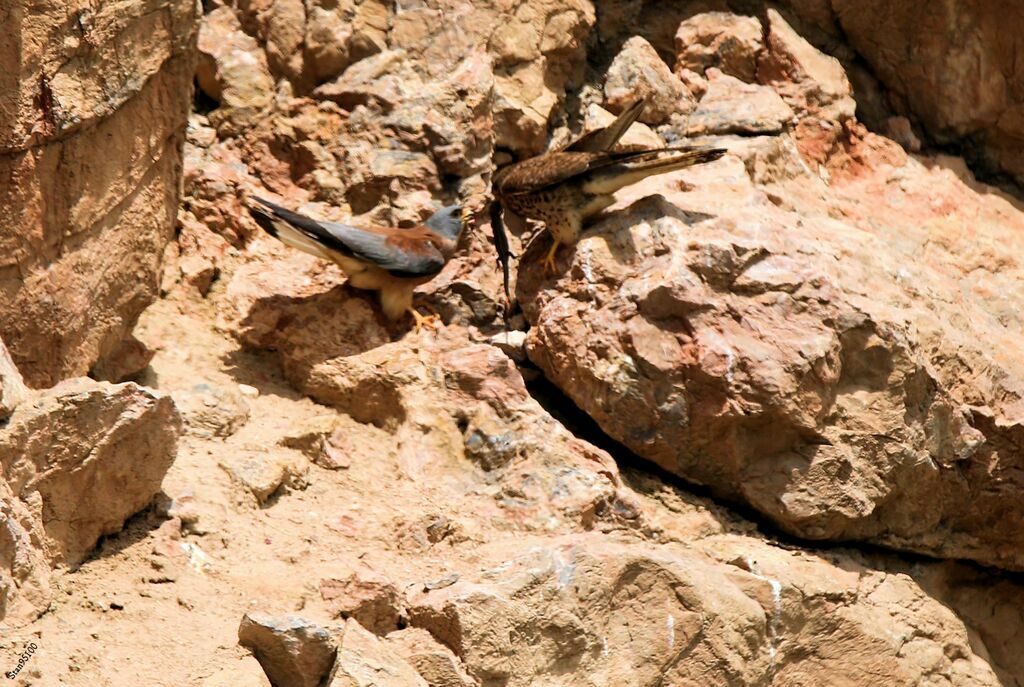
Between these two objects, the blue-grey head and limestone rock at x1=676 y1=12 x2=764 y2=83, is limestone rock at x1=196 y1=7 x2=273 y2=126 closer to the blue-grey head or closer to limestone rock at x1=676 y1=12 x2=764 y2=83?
the blue-grey head

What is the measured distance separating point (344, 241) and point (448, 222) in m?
0.61

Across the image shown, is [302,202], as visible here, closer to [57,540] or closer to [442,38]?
[442,38]

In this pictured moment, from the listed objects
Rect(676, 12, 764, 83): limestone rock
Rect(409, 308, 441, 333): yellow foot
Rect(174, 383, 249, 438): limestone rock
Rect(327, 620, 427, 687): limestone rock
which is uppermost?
Rect(676, 12, 764, 83): limestone rock

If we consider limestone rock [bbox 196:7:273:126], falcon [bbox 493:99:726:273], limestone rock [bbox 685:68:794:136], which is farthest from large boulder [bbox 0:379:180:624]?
limestone rock [bbox 685:68:794:136]

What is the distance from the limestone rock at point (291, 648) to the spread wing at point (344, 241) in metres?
2.25

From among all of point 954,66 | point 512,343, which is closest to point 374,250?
point 512,343

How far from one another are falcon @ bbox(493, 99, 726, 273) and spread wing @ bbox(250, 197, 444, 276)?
1.85ft

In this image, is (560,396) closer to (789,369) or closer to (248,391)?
(789,369)

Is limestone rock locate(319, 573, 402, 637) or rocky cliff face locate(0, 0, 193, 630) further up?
rocky cliff face locate(0, 0, 193, 630)

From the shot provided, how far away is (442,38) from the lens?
23.1ft

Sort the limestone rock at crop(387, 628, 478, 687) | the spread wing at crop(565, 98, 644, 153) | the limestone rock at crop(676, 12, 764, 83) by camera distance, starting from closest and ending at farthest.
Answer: the limestone rock at crop(387, 628, 478, 687) → the spread wing at crop(565, 98, 644, 153) → the limestone rock at crop(676, 12, 764, 83)

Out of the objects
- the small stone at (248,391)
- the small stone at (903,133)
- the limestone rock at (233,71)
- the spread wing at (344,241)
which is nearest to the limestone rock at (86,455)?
the small stone at (248,391)

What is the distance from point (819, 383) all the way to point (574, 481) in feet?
3.46

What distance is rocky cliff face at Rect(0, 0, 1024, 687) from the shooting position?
14.5ft
